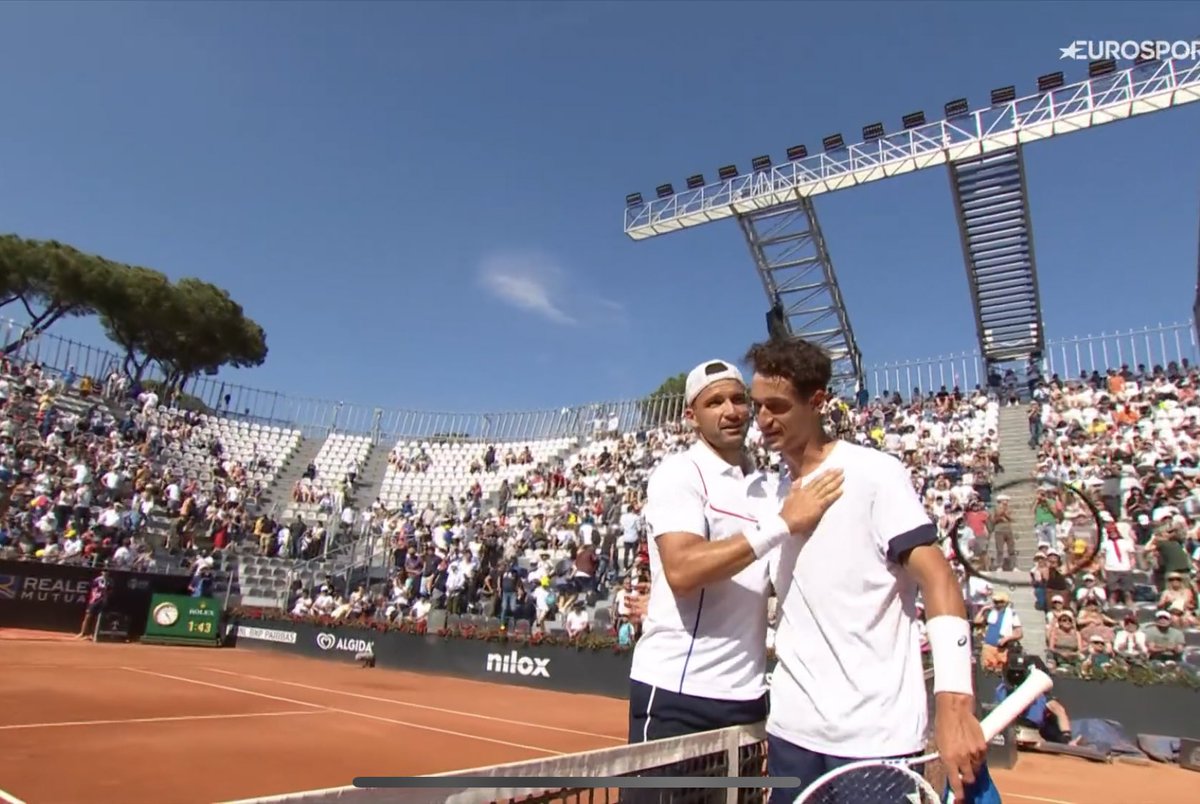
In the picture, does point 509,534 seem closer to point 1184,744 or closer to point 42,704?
point 42,704

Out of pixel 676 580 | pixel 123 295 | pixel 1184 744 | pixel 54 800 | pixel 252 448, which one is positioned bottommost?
pixel 54 800

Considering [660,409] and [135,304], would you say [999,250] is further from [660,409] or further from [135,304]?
[135,304]

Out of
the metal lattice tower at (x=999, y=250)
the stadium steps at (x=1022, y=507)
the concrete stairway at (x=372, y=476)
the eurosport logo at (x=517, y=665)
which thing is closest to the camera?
the stadium steps at (x=1022, y=507)

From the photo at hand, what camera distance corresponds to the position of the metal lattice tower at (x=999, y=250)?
70.3 ft

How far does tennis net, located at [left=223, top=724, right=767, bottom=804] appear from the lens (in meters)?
1.73

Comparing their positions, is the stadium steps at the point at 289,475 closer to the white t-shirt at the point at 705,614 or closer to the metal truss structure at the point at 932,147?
the metal truss structure at the point at 932,147

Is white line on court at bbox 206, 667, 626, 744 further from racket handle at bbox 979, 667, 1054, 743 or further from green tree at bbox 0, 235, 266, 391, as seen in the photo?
green tree at bbox 0, 235, 266, 391

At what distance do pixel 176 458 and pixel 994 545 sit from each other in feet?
83.2

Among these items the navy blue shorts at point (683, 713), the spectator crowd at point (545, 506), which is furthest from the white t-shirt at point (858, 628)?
the spectator crowd at point (545, 506)

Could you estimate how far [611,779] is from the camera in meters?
1.68

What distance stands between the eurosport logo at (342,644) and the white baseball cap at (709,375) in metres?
16.6

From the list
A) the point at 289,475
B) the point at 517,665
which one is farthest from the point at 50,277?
the point at 517,665

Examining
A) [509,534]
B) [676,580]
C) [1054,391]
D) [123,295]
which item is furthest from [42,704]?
[123,295]

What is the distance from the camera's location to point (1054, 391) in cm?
2153
